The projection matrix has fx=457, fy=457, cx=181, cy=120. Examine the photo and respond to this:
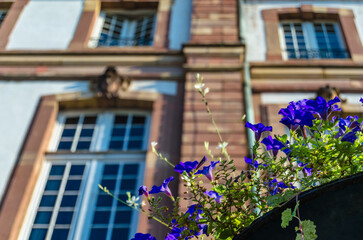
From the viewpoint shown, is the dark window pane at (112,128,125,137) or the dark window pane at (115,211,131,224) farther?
the dark window pane at (112,128,125,137)

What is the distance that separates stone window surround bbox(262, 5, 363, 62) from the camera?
24.2ft

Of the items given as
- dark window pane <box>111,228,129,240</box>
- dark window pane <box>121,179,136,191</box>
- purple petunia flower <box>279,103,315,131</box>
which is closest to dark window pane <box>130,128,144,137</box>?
dark window pane <box>121,179,136,191</box>

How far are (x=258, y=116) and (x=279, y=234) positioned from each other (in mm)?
4219

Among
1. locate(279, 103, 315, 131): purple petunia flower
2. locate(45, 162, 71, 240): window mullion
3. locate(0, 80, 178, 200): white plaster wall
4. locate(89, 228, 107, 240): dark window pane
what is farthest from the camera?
locate(0, 80, 178, 200): white plaster wall

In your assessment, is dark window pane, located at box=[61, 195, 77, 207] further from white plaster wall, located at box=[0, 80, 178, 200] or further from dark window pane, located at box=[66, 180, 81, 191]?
white plaster wall, located at box=[0, 80, 178, 200]

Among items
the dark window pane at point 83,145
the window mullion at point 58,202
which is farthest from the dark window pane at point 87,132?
the window mullion at point 58,202

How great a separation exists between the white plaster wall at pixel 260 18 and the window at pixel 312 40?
38 centimetres

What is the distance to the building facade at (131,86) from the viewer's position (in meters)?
5.38

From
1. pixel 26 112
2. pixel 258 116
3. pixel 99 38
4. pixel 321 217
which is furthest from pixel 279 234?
pixel 99 38

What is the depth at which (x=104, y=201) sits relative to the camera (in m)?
5.38

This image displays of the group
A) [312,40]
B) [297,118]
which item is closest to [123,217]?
[297,118]

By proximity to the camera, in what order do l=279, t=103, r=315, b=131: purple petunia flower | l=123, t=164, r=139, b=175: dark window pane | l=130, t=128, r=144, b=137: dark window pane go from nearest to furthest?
l=279, t=103, r=315, b=131: purple petunia flower, l=123, t=164, r=139, b=175: dark window pane, l=130, t=128, r=144, b=137: dark window pane

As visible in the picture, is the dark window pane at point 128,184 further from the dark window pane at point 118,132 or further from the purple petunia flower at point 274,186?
the purple petunia flower at point 274,186

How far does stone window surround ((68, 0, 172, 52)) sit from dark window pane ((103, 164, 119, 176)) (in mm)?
2144
